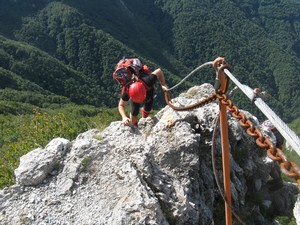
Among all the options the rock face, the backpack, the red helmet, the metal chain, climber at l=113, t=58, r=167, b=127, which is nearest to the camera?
the metal chain

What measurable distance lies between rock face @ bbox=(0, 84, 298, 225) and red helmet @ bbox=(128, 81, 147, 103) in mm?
838

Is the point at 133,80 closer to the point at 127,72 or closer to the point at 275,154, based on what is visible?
the point at 127,72

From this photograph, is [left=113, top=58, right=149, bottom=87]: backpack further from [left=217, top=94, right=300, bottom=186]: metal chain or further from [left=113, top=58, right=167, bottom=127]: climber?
[left=217, top=94, right=300, bottom=186]: metal chain

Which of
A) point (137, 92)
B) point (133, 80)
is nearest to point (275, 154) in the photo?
point (137, 92)

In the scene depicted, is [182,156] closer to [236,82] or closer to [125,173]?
[125,173]

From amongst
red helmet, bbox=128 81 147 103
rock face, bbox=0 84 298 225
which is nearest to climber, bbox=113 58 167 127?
red helmet, bbox=128 81 147 103

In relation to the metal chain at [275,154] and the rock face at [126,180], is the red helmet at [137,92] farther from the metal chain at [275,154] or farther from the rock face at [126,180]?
the metal chain at [275,154]

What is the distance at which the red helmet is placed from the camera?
925 cm

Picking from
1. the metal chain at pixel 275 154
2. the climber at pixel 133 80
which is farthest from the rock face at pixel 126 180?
the metal chain at pixel 275 154

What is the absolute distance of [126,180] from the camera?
23.7ft

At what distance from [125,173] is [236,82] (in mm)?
3919

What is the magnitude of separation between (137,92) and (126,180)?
112 inches

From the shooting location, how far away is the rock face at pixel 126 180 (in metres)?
6.67

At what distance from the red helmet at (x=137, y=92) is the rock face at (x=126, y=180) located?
0.84 meters
